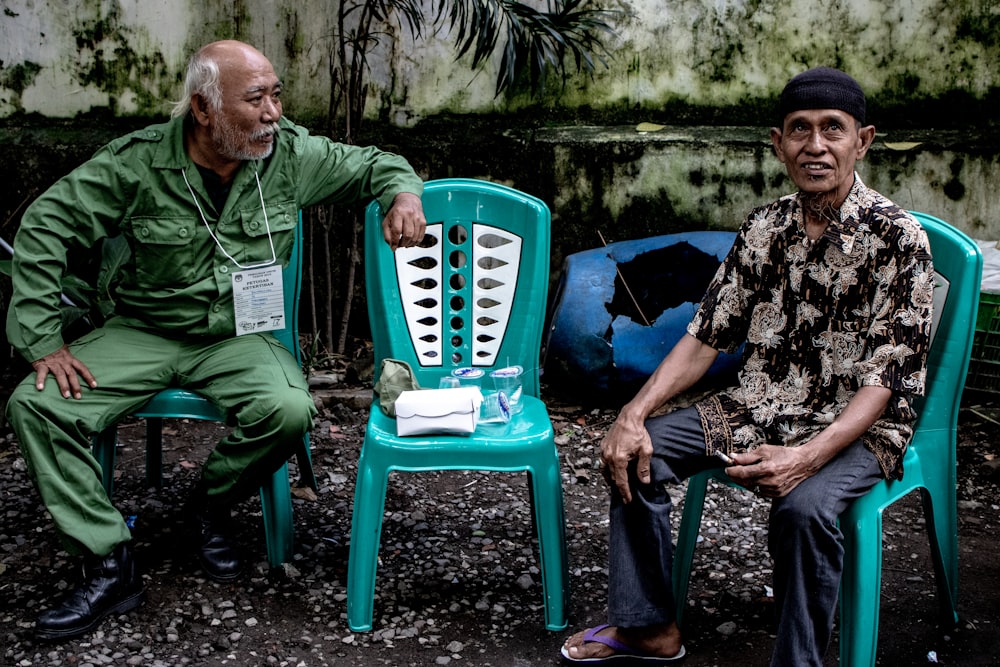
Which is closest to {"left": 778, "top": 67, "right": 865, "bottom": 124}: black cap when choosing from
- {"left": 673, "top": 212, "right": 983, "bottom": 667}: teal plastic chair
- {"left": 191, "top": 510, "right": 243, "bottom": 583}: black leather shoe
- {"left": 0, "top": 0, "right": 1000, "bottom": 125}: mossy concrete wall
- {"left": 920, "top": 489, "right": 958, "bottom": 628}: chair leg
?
{"left": 673, "top": 212, "right": 983, "bottom": 667}: teal plastic chair

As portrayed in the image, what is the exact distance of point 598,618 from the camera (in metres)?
3.16

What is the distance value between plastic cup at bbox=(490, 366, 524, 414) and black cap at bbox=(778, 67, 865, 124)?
126 cm

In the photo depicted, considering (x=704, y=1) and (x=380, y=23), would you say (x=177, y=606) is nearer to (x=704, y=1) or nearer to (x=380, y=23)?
(x=380, y=23)

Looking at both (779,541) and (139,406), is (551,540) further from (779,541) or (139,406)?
(139,406)

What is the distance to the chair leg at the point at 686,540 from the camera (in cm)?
299

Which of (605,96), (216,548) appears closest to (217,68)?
(216,548)

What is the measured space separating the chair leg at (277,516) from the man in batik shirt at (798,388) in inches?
42.9

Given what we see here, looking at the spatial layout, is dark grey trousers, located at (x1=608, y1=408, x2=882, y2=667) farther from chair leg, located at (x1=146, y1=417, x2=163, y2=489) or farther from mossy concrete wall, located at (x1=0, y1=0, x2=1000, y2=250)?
mossy concrete wall, located at (x1=0, y1=0, x2=1000, y2=250)

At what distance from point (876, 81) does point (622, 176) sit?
1.43m

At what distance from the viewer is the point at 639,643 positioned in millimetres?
2840

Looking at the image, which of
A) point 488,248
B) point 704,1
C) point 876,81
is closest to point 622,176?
point 704,1

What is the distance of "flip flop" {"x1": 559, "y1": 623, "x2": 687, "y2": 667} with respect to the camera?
9.37ft

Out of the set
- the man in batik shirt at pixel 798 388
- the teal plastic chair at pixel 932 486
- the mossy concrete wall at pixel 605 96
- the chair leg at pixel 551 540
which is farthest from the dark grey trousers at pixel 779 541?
the mossy concrete wall at pixel 605 96

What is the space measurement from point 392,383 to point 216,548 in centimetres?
87
